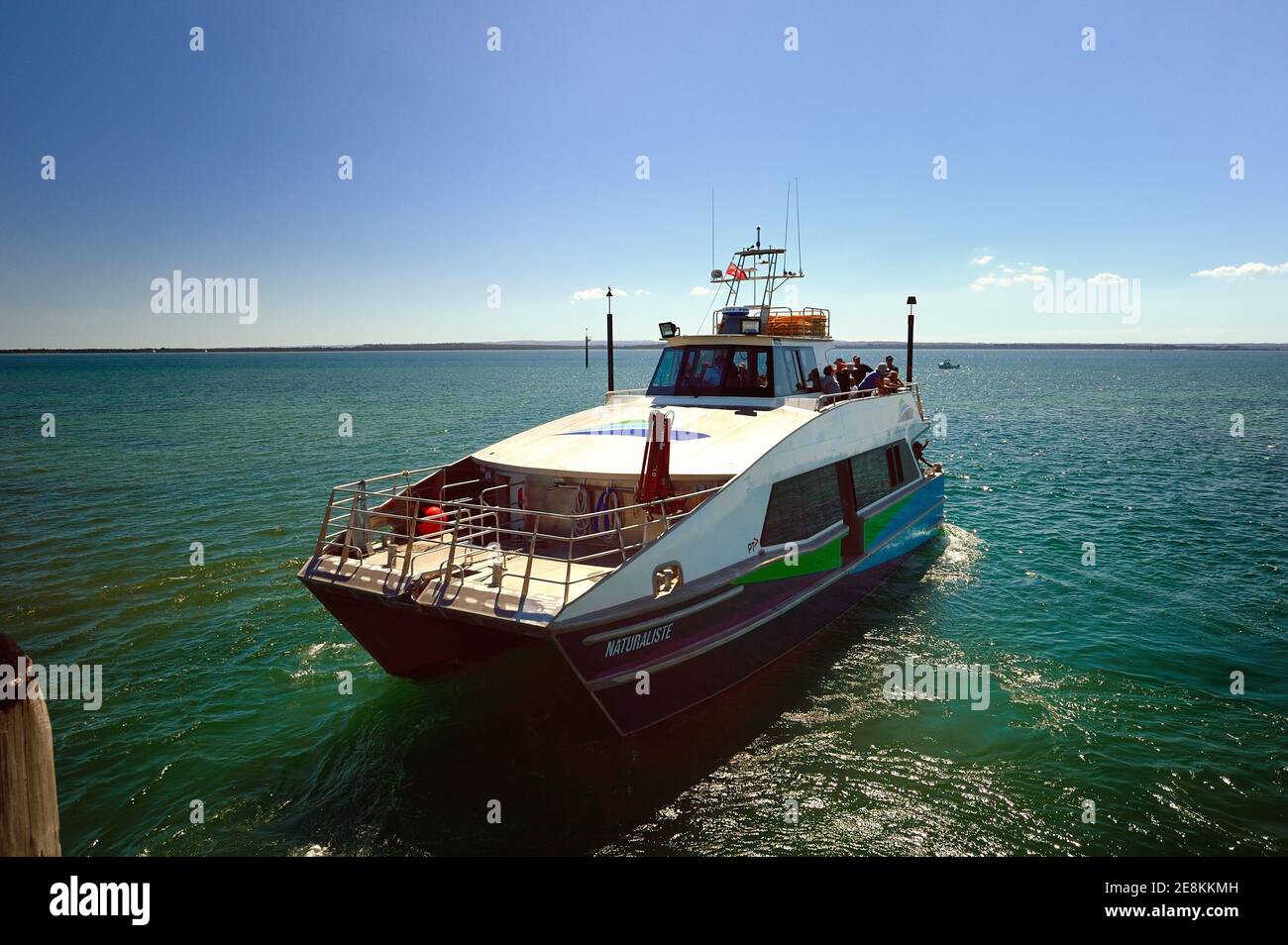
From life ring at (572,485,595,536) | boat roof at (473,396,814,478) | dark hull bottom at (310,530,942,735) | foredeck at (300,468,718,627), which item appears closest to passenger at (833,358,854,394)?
boat roof at (473,396,814,478)

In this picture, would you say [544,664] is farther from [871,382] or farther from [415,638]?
[871,382]

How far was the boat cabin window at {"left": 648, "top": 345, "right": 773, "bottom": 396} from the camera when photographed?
590 inches

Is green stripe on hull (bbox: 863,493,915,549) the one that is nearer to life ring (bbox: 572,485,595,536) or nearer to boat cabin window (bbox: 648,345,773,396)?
boat cabin window (bbox: 648,345,773,396)

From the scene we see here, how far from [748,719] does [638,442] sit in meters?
4.78

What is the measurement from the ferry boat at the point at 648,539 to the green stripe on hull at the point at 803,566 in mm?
51

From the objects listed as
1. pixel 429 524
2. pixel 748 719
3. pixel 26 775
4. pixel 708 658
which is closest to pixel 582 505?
pixel 429 524

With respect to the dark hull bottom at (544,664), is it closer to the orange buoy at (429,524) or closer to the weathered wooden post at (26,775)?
the orange buoy at (429,524)

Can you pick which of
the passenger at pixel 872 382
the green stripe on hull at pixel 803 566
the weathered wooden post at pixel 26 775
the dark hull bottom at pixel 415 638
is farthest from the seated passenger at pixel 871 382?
the weathered wooden post at pixel 26 775

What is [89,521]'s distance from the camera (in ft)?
67.0

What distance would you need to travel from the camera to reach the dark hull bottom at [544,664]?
27.1 ft

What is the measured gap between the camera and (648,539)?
9.63 m

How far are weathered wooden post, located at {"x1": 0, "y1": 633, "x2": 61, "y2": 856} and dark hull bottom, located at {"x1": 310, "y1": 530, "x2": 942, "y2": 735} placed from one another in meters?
4.87
